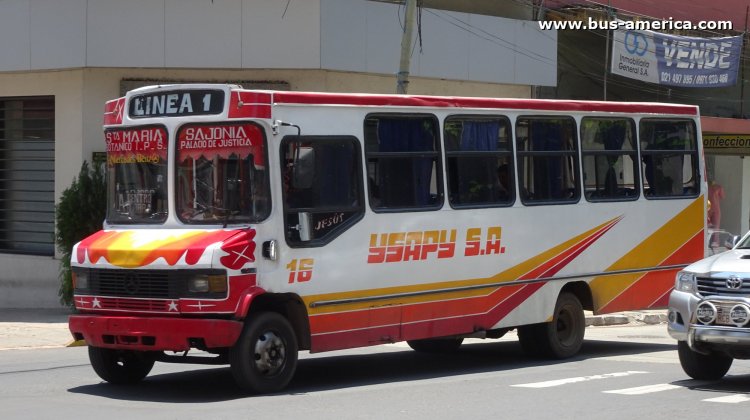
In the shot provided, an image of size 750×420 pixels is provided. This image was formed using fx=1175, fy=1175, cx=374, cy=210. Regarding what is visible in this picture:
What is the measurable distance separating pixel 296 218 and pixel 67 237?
30.8 ft

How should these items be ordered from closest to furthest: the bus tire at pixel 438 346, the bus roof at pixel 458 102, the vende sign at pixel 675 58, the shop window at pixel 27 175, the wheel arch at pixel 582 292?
the bus roof at pixel 458 102
the wheel arch at pixel 582 292
the bus tire at pixel 438 346
the shop window at pixel 27 175
the vende sign at pixel 675 58

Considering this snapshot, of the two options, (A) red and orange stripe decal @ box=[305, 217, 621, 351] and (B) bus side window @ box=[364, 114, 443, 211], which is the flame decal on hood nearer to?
(A) red and orange stripe decal @ box=[305, 217, 621, 351]

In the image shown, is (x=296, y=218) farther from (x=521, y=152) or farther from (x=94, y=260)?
(x=521, y=152)

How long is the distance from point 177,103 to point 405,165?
243cm

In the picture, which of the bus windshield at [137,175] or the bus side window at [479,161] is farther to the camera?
the bus side window at [479,161]

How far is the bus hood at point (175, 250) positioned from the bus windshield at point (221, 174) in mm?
209

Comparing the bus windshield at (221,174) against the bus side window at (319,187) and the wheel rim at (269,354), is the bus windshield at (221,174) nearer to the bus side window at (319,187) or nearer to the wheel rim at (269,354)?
the bus side window at (319,187)

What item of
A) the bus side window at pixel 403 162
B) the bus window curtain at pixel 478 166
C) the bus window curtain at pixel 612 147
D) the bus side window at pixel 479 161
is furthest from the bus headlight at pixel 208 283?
the bus window curtain at pixel 612 147

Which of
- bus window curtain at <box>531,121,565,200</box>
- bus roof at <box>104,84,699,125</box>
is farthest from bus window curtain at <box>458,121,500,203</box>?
bus window curtain at <box>531,121,565,200</box>

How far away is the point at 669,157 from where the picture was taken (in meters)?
14.9

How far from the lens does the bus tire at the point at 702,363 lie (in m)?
11.3

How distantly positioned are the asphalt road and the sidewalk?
3.97 feet

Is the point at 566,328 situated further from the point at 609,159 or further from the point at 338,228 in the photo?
the point at 338,228

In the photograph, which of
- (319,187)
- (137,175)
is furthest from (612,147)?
(137,175)
